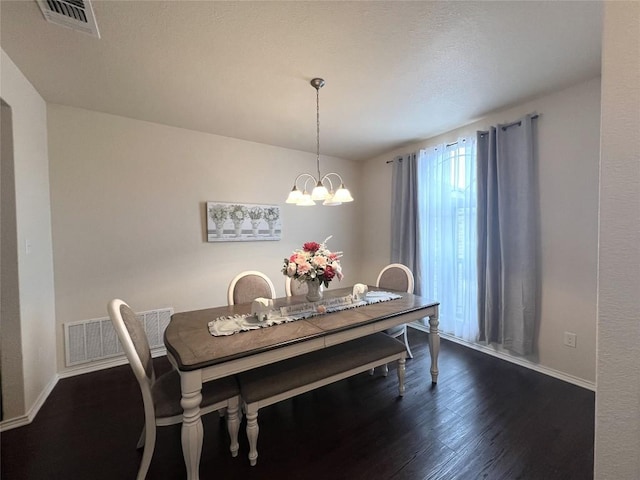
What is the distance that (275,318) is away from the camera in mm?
1817

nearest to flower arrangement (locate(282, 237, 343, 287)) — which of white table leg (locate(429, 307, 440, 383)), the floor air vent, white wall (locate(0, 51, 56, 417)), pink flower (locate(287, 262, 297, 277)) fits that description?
pink flower (locate(287, 262, 297, 277))

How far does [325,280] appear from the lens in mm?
2045

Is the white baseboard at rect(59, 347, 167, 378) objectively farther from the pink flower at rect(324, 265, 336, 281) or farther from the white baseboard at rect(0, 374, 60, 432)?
the pink flower at rect(324, 265, 336, 281)

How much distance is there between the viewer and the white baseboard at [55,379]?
176 cm

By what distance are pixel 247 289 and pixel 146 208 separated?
144 centimetres

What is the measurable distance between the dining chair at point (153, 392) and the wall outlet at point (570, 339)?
8.89 feet

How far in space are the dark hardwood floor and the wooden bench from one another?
247 millimetres

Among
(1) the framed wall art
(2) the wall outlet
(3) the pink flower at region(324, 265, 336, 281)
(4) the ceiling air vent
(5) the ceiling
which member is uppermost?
(5) the ceiling

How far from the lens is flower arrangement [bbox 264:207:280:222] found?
3.44 metres

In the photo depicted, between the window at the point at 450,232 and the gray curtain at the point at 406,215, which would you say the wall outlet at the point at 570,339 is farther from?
the gray curtain at the point at 406,215

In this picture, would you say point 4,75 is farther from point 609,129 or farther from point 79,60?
point 609,129

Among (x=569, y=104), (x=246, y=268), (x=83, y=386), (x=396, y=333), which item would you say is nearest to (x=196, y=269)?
(x=246, y=268)

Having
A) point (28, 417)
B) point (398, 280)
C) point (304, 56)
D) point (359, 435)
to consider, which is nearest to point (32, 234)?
point (28, 417)

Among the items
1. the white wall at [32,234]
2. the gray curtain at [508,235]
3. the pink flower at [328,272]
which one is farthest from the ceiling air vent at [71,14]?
the gray curtain at [508,235]
